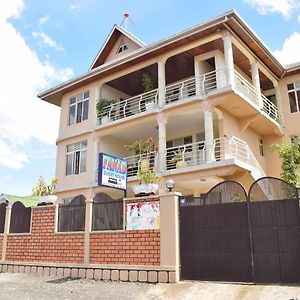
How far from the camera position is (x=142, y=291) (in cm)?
771

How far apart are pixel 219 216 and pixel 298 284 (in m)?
2.13

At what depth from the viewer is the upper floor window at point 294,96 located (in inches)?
655

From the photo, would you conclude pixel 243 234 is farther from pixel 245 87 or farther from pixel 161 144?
pixel 245 87

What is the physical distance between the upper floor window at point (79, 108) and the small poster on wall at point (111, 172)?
7797 millimetres

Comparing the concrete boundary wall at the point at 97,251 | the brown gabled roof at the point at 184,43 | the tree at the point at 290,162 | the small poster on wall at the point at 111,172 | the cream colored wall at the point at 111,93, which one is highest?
the brown gabled roof at the point at 184,43

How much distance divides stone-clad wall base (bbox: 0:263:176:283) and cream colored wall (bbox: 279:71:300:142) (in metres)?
11.0

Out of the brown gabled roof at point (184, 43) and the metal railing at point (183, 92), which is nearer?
the brown gabled roof at point (184, 43)

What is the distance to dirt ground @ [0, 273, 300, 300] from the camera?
6.91 metres

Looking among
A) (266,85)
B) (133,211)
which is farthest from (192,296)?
(266,85)

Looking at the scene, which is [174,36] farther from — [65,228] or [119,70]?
[65,228]

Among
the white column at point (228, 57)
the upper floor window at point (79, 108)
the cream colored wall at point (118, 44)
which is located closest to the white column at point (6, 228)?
the upper floor window at point (79, 108)

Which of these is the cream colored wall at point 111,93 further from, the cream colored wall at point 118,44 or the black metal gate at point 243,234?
the black metal gate at point 243,234

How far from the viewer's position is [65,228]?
10445 mm

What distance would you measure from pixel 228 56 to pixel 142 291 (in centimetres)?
963
